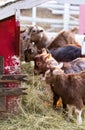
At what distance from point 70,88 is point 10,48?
1.14m

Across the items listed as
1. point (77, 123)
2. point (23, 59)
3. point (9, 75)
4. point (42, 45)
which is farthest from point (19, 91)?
point (42, 45)

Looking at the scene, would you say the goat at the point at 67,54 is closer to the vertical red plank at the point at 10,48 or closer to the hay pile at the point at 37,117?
the hay pile at the point at 37,117

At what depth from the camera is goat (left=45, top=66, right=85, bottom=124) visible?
725 centimetres

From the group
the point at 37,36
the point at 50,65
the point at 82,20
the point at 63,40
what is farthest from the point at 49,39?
the point at 82,20

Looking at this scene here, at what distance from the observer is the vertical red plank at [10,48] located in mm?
7152

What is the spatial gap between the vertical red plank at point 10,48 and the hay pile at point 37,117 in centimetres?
19

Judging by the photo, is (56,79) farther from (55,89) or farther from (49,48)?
(49,48)

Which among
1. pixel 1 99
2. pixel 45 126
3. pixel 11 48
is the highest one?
pixel 11 48

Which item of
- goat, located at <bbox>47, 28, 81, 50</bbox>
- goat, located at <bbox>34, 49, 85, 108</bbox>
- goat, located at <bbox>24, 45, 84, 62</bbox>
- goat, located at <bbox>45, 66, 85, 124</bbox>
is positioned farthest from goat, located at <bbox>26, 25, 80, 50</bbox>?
goat, located at <bbox>45, 66, 85, 124</bbox>

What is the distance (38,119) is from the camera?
7074 mm

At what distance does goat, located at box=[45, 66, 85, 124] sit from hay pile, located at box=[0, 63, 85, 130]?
8.7 inches

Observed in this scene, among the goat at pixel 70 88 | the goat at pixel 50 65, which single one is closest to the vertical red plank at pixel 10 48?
the goat at pixel 70 88

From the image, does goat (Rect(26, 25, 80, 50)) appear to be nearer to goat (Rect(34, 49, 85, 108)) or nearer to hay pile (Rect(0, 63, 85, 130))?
goat (Rect(34, 49, 85, 108))

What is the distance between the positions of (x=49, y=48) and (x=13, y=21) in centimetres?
424
